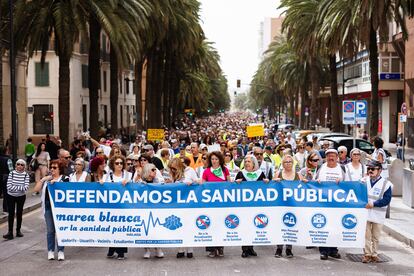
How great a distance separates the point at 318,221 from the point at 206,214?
1757 millimetres

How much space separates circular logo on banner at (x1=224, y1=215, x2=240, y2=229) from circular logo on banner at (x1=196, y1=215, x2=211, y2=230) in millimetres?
285

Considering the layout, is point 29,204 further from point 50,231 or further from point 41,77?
point 41,77

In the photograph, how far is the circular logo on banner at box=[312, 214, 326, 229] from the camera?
1060cm

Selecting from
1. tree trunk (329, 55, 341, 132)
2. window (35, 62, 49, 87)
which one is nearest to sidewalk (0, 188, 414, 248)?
tree trunk (329, 55, 341, 132)

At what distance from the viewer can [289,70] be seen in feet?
209

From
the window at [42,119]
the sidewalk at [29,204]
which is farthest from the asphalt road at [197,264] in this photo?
the window at [42,119]

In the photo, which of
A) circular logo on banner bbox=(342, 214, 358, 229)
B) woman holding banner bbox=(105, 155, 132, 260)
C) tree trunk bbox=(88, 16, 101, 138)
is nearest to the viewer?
circular logo on banner bbox=(342, 214, 358, 229)

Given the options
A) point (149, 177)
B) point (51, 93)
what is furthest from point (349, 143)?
point (51, 93)

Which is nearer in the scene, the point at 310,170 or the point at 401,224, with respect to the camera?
the point at 310,170

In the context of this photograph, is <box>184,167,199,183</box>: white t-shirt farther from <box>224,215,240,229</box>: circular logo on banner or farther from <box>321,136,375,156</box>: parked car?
<box>321,136,375,156</box>: parked car

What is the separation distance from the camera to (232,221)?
1073cm

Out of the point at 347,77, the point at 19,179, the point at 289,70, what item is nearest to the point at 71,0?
the point at 19,179

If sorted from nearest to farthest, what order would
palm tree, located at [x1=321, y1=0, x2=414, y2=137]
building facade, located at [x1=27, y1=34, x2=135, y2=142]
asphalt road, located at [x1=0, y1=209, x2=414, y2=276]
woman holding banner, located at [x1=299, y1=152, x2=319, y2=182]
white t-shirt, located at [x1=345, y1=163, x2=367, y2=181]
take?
asphalt road, located at [x1=0, y1=209, x2=414, y2=276]
white t-shirt, located at [x1=345, y1=163, x2=367, y2=181]
woman holding banner, located at [x1=299, y1=152, x2=319, y2=182]
palm tree, located at [x1=321, y1=0, x2=414, y2=137]
building facade, located at [x1=27, y1=34, x2=135, y2=142]

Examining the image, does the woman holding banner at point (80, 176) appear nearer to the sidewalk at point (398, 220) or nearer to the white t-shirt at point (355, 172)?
the white t-shirt at point (355, 172)
